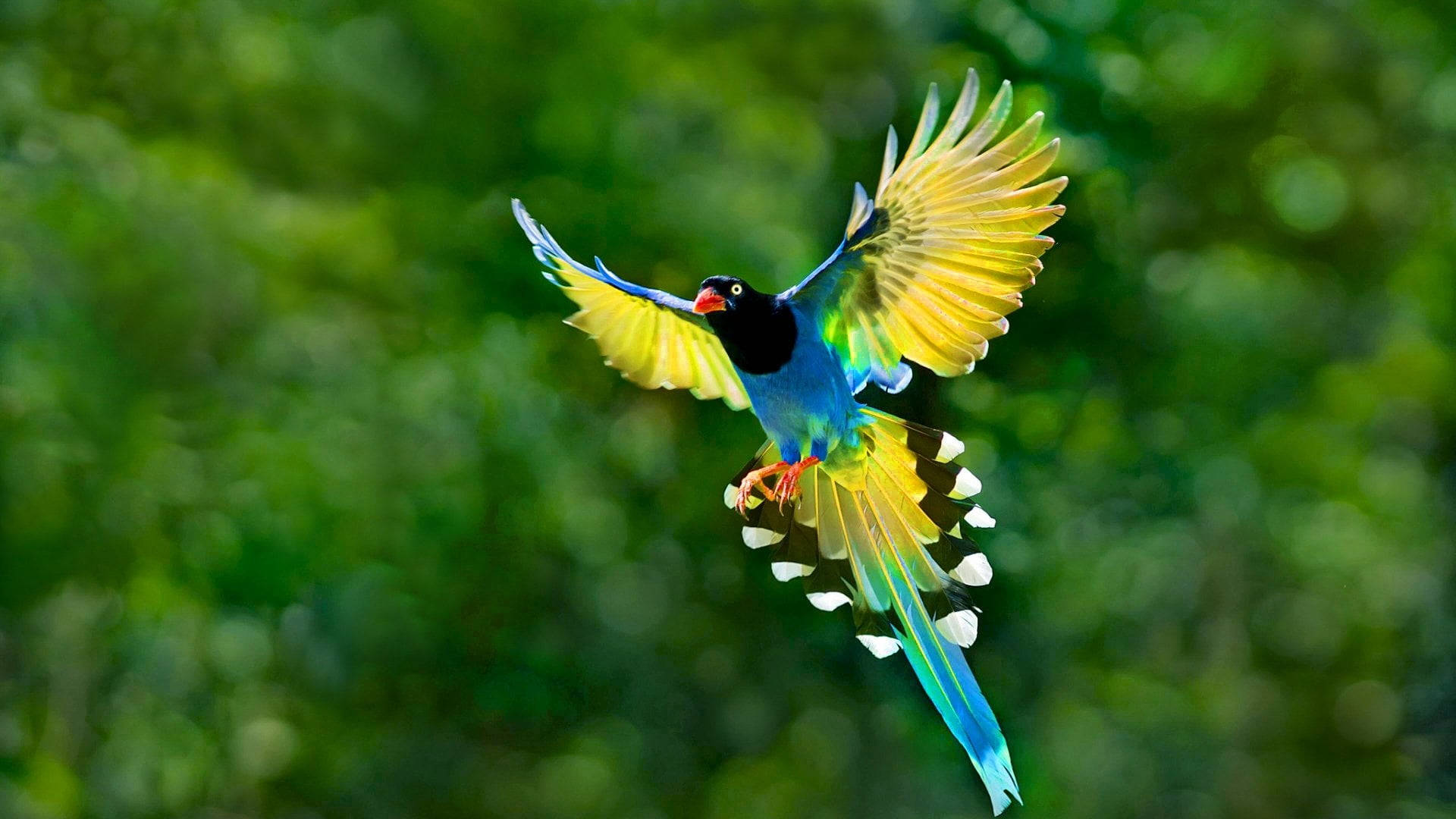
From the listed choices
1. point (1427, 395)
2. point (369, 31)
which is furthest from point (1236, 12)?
point (369, 31)

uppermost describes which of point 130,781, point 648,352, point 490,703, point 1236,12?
point 1236,12

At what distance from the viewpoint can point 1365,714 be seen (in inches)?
147

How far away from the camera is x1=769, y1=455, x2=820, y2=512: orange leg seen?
3.09ft

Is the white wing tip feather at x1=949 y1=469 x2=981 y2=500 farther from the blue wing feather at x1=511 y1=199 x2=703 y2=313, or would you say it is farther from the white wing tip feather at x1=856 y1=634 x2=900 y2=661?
the blue wing feather at x1=511 y1=199 x2=703 y2=313

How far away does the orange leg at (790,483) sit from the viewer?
941mm

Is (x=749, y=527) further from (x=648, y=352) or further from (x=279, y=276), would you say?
(x=279, y=276)

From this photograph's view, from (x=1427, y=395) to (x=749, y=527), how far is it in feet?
10.7

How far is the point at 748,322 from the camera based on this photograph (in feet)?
3.04

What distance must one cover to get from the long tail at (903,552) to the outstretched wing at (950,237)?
0.07m

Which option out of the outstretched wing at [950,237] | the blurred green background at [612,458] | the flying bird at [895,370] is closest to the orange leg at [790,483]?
the flying bird at [895,370]

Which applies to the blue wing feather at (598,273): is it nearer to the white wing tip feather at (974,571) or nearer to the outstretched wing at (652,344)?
the outstretched wing at (652,344)

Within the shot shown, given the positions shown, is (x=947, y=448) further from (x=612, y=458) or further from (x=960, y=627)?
(x=612, y=458)

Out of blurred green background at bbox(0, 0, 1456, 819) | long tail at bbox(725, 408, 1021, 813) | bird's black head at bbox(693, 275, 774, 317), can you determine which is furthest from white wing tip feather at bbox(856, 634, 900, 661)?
blurred green background at bbox(0, 0, 1456, 819)

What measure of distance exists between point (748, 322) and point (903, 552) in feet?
0.62
